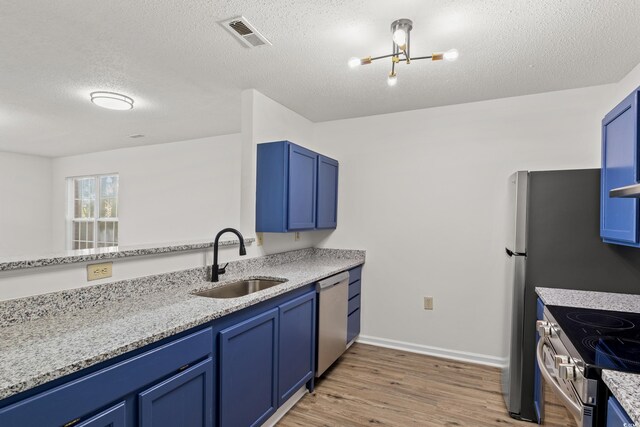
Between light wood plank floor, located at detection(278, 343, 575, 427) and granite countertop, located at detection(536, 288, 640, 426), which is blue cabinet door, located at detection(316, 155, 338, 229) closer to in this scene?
light wood plank floor, located at detection(278, 343, 575, 427)

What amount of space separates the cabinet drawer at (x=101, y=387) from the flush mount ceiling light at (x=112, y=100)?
2727 millimetres

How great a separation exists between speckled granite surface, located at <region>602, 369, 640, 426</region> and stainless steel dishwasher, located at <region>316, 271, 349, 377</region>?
178cm

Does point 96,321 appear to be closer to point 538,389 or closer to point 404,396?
point 404,396

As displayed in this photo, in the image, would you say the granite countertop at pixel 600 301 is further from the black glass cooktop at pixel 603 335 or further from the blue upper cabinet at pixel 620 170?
the blue upper cabinet at pixel 620 170

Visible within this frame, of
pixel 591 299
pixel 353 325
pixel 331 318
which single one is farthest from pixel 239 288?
pixel 591 299

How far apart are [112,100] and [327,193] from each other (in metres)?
2.28

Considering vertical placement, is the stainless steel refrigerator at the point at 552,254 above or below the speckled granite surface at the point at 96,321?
above

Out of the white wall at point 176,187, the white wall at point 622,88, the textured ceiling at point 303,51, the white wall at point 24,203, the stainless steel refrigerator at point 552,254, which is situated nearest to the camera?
the textured ceiling at point 303,51

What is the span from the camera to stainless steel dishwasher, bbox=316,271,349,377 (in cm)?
261

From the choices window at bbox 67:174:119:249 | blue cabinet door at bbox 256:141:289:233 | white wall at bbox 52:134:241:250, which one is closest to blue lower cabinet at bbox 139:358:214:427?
Result: blue cabinet door at bbox 256:141:289:233

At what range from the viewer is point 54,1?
175 centimetres

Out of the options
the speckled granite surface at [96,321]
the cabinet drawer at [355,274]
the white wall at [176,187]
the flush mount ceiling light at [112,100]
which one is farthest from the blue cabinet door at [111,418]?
the white wall at [176,187]

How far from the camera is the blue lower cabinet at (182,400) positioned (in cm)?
127

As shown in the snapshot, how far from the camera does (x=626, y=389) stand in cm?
98
